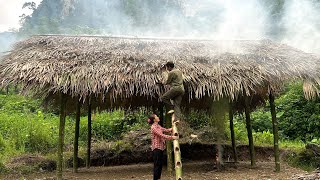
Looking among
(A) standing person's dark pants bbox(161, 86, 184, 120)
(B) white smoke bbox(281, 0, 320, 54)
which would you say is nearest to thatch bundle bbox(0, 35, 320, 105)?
(A) standing person's dark pants bbox(161, 86, 184, 120)

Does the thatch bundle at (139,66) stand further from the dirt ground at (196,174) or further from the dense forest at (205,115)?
the dirt ground at (196,174)

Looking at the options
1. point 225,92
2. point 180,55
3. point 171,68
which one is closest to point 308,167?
point 225,92

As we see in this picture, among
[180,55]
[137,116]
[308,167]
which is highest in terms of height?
[180,55]

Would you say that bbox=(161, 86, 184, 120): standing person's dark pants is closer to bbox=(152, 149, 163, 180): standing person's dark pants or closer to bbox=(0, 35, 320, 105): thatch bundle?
bbox=(152, 149, 163, 180): standing person's dark pants

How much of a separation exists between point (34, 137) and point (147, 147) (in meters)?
3.43

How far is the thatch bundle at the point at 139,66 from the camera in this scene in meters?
7.20

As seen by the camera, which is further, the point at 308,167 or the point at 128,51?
the point at 308,167

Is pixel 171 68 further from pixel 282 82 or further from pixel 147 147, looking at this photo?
pixel 147 147

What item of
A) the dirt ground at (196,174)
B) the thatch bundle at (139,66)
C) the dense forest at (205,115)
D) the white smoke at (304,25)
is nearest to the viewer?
the thatch bundle at (139,66)

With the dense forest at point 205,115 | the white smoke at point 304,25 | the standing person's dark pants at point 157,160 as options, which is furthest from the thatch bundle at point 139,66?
the white smoke at point 304,25

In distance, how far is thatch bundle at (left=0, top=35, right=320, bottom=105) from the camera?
7.20 meters

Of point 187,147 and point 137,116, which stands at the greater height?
point 137,116

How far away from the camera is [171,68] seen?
20.7 feet

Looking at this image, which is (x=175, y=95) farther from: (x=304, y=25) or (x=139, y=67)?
(x=304, y=25)
